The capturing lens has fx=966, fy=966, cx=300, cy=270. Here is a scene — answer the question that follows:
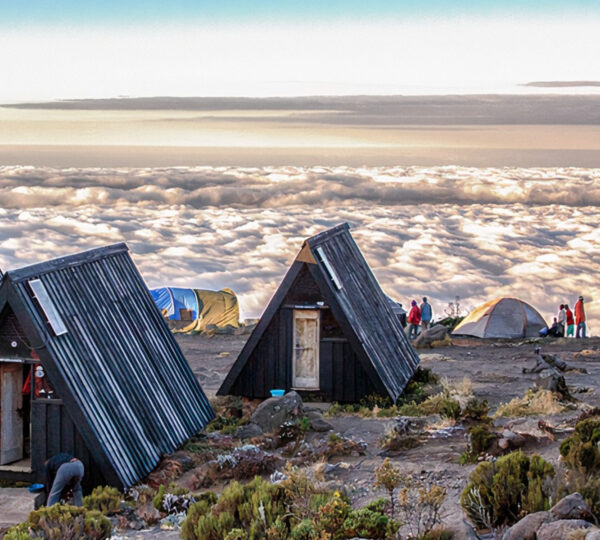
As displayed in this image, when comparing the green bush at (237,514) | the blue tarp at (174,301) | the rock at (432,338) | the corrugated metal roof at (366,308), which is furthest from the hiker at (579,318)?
the green bush at (237,514)

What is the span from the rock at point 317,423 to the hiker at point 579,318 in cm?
1890

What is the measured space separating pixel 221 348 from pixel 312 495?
2349 centimetres

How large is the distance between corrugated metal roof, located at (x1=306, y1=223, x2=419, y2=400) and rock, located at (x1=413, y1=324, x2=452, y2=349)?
8.30 m

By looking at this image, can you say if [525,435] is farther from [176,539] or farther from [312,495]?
[176,539]

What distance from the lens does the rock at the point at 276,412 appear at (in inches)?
736

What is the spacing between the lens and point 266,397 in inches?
843

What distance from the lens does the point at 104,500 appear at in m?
13.7

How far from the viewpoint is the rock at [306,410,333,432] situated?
60.2 feet

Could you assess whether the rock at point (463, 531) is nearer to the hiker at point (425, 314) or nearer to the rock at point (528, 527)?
the rock at point (528, 527)

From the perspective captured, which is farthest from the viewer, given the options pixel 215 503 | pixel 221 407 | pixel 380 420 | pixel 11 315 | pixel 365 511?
pixel 221 407

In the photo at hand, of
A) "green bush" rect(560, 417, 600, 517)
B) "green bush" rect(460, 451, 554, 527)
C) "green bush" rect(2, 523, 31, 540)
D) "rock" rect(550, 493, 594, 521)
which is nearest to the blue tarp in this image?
"green bush" rect(2, 523, 31, 540)

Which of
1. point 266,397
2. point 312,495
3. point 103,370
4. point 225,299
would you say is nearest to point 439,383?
point 266,397

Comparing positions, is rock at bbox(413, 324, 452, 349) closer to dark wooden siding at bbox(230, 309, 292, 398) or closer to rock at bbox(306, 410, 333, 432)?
dark wooden siding at bbox(230, 309, 292, 398)

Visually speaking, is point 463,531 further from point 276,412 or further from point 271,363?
point 271,363
